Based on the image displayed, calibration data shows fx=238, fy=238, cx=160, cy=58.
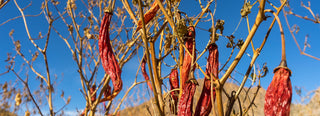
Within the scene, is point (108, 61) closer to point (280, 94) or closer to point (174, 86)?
point (174, 86)

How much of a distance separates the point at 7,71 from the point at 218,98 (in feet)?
6.58

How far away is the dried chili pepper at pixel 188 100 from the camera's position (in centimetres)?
88

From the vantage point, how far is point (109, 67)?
1.05 meters

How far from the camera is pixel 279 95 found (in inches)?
30.5

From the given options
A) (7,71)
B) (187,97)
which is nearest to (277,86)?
(187,97)

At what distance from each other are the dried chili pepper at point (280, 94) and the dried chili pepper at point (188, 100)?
256 millimetres

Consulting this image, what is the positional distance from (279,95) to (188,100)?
31 cm

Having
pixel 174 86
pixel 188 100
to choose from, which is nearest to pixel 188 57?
pixel 188 100

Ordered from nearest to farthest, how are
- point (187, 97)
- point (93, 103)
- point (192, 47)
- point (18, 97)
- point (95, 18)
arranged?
point (187, 97)
point (192, 47)
point (93, 103)
point (18, 97)
point (95, 18)

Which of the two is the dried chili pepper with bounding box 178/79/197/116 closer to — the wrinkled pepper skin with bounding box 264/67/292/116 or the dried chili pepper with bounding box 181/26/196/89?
the dried chili pepper with bounding box 181/26/196/89

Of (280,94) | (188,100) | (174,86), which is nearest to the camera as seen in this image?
(280,94)

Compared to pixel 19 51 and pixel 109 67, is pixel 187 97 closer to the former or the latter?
pixel 109 67

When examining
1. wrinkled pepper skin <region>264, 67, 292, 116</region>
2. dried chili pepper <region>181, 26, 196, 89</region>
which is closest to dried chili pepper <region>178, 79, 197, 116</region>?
dried chili pepper <region>181, 26, 196, 89</region>

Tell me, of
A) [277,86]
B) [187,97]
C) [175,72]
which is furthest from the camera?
[175,72]
